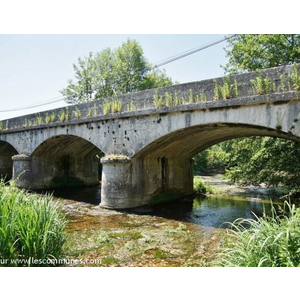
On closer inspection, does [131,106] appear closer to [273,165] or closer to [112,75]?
[273,165]

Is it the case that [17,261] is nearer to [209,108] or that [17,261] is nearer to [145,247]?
[145,247]

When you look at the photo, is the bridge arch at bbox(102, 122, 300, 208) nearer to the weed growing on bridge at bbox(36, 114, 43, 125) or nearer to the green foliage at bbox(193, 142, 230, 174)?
the weed growing on bridge at bbox(36, 114, 43, 125)

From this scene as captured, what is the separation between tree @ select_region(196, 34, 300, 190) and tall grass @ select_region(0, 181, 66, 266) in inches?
356

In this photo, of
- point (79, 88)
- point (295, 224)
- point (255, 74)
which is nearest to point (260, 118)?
point (255, 74)

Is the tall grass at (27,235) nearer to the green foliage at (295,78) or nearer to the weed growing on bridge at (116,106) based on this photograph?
the green foliage at (295,78)

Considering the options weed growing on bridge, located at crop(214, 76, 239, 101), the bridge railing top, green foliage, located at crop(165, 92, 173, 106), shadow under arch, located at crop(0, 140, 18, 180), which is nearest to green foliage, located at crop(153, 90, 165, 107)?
the bridge railing top

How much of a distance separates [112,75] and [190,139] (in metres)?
21.5

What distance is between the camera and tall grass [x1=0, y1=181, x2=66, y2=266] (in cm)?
308

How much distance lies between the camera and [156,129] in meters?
8.91

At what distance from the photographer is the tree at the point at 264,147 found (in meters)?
10.0

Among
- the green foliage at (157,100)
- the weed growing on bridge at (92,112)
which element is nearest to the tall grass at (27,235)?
the green foliage at (157,100)

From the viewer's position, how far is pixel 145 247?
5684 mm

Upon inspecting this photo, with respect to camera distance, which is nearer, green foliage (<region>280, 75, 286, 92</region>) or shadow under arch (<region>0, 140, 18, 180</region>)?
green foliage (<region>280, 75, 286, 92</region>)

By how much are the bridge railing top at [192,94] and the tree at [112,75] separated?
17295mm
